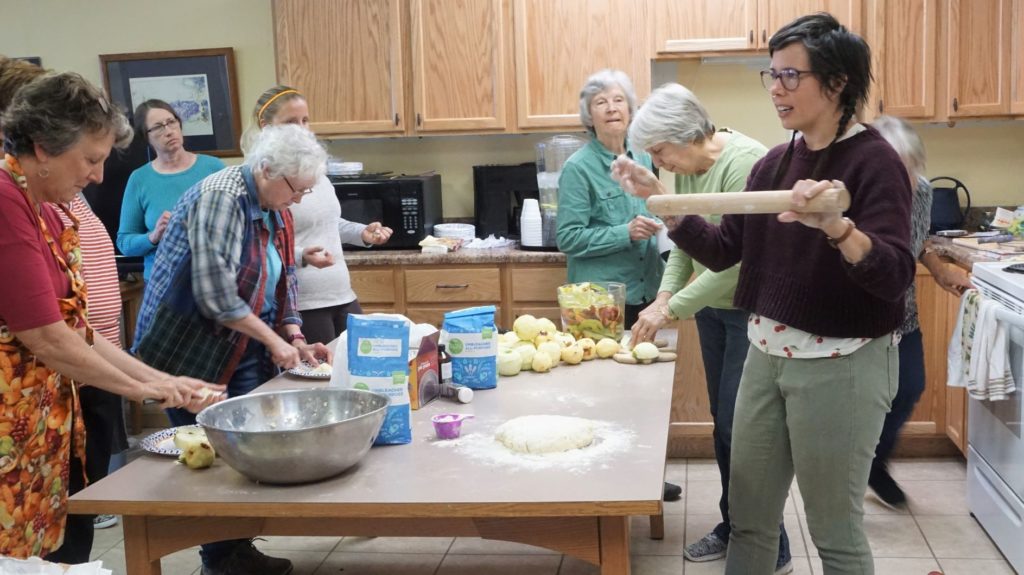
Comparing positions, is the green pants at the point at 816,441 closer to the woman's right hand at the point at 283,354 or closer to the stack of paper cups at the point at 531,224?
the woman's right hand at the point at 283,354

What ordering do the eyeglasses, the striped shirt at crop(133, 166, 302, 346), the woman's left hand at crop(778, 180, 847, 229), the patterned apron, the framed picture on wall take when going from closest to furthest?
the woman's left hand at crop(778, 180, 847, 229) < the patterned apron < the striped shirt at crop(133, 166, 302, 346) < the eyeglasses < the framed picture on wall

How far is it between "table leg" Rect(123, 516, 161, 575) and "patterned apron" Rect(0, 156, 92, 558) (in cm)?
24

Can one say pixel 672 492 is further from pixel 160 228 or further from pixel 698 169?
pixel 160 228

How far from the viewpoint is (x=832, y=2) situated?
4.07 meters

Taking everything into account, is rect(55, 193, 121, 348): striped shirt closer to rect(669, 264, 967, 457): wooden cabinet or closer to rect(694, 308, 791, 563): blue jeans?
rect(694, 308, 791, 563): blue jeans

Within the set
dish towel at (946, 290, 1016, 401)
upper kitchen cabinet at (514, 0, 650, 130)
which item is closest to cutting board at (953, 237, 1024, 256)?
dish towel at (946, 290, 1016, 401)

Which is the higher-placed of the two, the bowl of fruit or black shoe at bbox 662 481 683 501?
the bowl of fruit

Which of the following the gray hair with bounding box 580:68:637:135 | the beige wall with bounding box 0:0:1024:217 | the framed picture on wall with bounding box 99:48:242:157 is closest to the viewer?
the gray hair with bounding box 580:68:637:135

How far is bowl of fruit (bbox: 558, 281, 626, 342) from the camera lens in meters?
2.78

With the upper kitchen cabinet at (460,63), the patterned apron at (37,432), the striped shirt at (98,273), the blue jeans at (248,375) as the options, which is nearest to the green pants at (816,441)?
the blue jeans at (248,375)

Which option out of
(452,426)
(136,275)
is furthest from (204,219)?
(136,275)

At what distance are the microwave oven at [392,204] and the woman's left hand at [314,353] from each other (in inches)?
69.5

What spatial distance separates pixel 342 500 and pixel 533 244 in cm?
260

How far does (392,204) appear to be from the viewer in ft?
14.4
